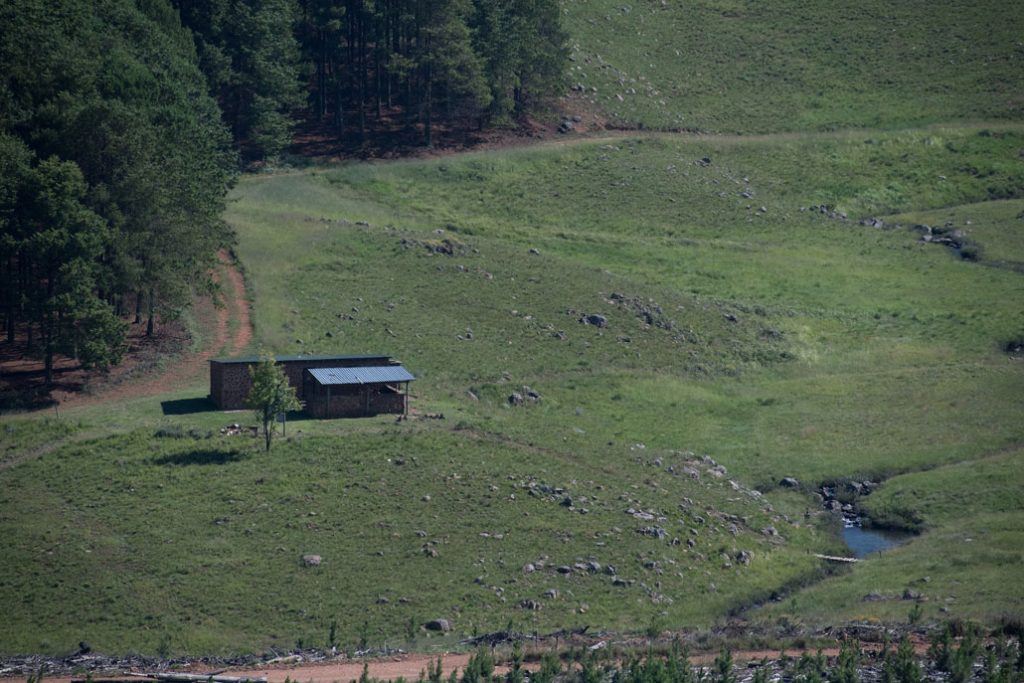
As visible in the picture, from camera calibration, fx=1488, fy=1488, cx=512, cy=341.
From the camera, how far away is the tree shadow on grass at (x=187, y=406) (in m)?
72.1

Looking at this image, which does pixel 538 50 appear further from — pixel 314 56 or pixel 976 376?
pixel 976 376

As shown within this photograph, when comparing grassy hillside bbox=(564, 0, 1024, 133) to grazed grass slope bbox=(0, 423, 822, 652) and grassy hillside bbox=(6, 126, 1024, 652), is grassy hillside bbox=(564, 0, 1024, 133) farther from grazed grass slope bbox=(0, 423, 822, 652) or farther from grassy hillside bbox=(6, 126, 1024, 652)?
grazed grass slope bbox=(0, 423, 822, 652)

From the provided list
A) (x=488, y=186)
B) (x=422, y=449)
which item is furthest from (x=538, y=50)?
(x=422, y=449)

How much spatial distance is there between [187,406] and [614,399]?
23.9 m

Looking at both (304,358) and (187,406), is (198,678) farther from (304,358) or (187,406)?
(304,358)

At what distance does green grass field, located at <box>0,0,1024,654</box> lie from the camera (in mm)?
59281

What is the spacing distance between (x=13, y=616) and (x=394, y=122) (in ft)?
254

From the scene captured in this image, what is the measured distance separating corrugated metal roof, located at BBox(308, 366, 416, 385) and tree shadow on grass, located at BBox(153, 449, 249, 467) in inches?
262

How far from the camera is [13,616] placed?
54906mm

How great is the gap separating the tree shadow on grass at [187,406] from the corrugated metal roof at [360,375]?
545 cm

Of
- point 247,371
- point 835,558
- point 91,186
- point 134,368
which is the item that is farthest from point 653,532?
point 91,186

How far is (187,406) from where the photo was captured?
73.1 metres

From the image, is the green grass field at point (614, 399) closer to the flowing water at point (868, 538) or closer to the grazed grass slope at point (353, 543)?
the grazed grass slope at point (353, 543)

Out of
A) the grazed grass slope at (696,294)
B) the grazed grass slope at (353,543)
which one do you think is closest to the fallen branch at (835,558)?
the grazed grass slope at (353,543)
